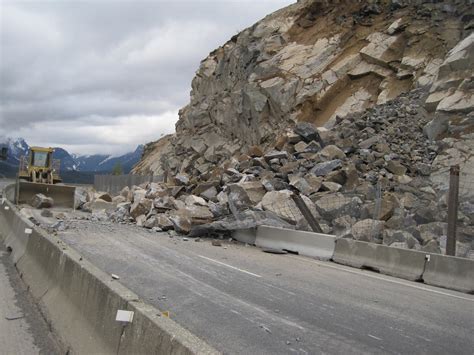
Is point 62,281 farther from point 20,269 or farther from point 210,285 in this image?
point 20,269

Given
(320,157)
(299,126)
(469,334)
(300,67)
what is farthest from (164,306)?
(300,67)

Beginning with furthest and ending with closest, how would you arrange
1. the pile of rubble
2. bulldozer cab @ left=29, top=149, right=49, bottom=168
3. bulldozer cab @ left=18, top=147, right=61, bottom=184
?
bulldozer cab @ left=29, top=149, right=49, bottom=168 → bulldozer cab @ left=18, top=147, right=61, bottom=184 → the pile of rubble

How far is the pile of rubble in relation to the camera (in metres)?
12.7

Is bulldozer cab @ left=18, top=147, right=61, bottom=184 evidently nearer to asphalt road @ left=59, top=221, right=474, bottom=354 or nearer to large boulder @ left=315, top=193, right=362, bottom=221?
asphalt road @ left=59, top=221, right=474, bottom=354

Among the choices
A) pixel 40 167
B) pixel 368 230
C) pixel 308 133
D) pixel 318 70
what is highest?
pixel 318 70

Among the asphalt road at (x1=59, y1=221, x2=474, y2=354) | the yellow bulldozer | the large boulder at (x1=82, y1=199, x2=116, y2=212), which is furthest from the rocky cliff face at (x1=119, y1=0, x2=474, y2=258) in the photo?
the yellow bulldozer

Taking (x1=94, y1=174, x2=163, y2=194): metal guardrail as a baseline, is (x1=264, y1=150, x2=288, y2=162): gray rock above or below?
above

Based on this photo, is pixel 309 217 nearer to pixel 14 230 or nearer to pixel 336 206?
pixel 336 206

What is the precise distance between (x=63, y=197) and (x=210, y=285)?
Result: 21.6m

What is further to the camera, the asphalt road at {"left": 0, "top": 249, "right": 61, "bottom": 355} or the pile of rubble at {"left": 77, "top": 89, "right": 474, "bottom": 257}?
the pile of rubble at {"left": 77, "top": 89, "right": 474, "bottom": 257}

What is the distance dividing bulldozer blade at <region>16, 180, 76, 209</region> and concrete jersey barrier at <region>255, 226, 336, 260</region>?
1647 cm

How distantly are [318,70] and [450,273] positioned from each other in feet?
81.1

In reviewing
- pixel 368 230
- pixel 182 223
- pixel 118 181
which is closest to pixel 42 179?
pixel 182 223

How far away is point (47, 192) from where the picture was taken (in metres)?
27.6
